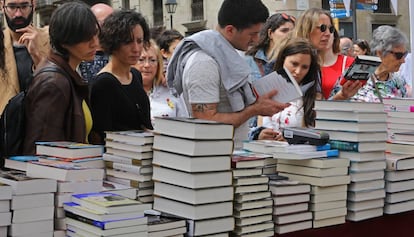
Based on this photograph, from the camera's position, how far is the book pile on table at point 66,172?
169 centimetres

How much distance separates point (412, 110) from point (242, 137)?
78 cm

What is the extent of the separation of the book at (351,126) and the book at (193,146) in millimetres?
549

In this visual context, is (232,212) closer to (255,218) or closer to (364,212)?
(255,218)

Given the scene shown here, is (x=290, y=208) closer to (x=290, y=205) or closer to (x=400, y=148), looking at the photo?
(x=290, y=205)

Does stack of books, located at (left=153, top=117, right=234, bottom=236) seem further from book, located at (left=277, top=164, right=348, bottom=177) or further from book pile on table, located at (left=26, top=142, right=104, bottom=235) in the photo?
book, located at (left=277, top=164, right=348, bottom=177)

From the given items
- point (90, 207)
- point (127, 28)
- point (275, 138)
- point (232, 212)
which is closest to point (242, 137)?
point (275, 138)

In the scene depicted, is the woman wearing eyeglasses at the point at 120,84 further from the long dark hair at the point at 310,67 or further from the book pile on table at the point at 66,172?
the long dark hair at the point at 310,67

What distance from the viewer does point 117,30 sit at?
268cm

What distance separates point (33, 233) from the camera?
1.62m

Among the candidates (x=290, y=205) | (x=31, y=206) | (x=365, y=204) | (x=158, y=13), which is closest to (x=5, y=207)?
(x=31, y=206)

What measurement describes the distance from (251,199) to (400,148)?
2.86 ft

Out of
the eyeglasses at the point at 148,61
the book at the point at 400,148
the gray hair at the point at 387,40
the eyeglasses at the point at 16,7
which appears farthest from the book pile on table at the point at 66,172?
the gray hair at the point at 387,40

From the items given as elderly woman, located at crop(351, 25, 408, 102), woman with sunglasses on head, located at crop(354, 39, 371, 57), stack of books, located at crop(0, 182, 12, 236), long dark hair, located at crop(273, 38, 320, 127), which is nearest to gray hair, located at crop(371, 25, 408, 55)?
elderly woman, located at crop(351, 25, 408, 102)

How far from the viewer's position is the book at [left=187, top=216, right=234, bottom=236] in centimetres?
172
